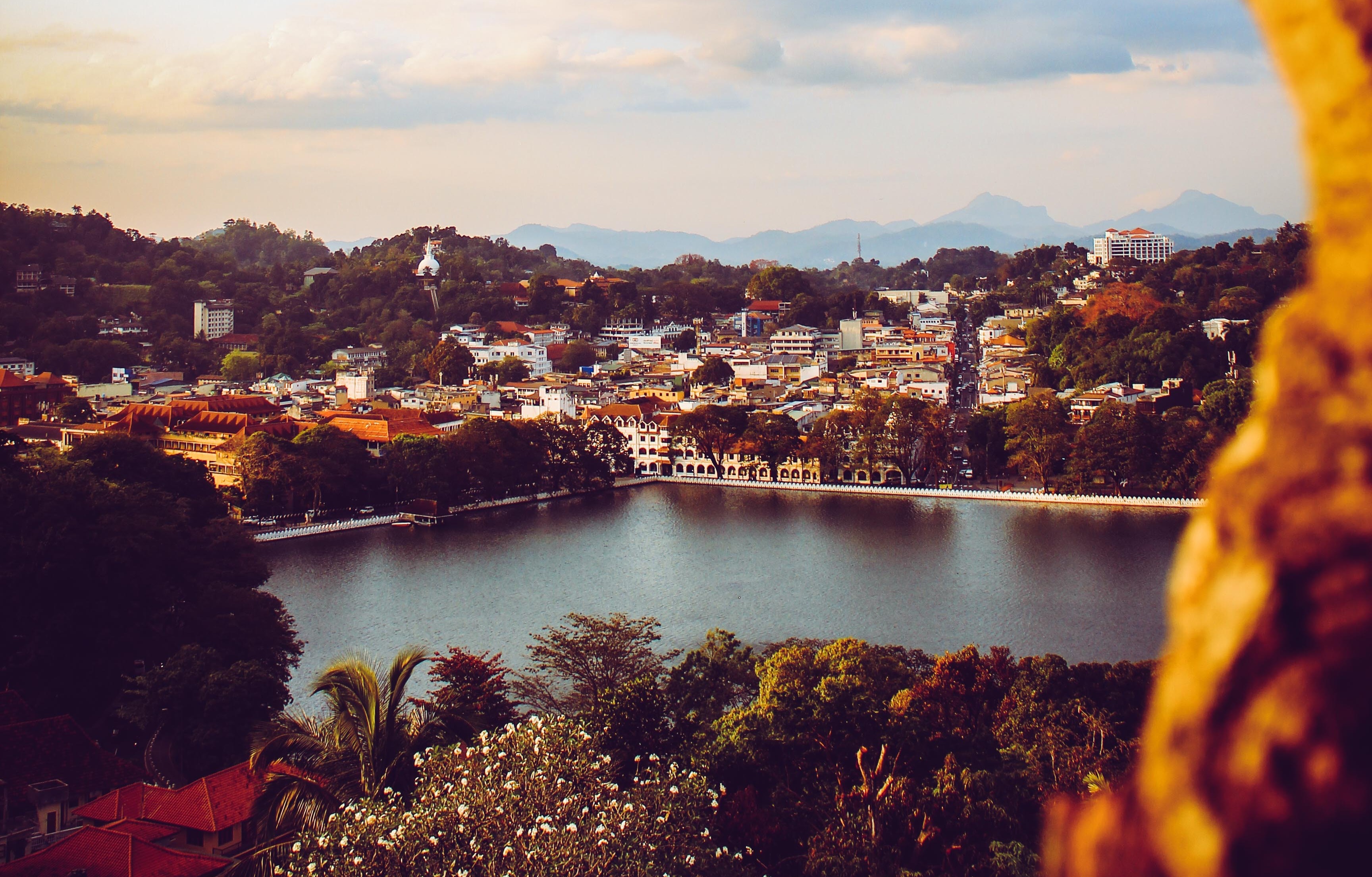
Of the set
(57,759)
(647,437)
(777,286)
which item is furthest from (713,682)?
(777,286)

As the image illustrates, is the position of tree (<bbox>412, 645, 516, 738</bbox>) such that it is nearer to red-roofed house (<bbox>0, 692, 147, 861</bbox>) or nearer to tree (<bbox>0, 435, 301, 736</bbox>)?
tree (<bbox>0, 435, 301, 736</bbox>)

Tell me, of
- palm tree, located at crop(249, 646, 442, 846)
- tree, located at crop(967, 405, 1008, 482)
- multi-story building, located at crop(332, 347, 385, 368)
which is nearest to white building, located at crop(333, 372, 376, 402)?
multi-story building, located at crop(332, 347, 385, 368)

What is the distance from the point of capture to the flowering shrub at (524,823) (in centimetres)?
385

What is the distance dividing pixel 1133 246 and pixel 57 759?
168 ft

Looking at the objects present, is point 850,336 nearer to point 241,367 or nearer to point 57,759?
point 241,367

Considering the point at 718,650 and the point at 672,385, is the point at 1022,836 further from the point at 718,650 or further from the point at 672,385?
the point at 672,385

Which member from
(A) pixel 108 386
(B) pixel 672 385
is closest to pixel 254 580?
(B) pixel 672 385

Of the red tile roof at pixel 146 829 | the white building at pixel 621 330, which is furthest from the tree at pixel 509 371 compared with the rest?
the red tile roof at pixel 146 829

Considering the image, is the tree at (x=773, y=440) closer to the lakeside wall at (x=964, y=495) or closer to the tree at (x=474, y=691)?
the lakeside wall at (x=964, y=495)

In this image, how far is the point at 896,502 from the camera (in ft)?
65.2

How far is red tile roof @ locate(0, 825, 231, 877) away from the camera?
205 inches

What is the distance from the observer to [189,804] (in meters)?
6.18

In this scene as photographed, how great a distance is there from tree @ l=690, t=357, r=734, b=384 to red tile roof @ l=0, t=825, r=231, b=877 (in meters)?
23.1

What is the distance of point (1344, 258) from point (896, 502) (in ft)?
64.5
